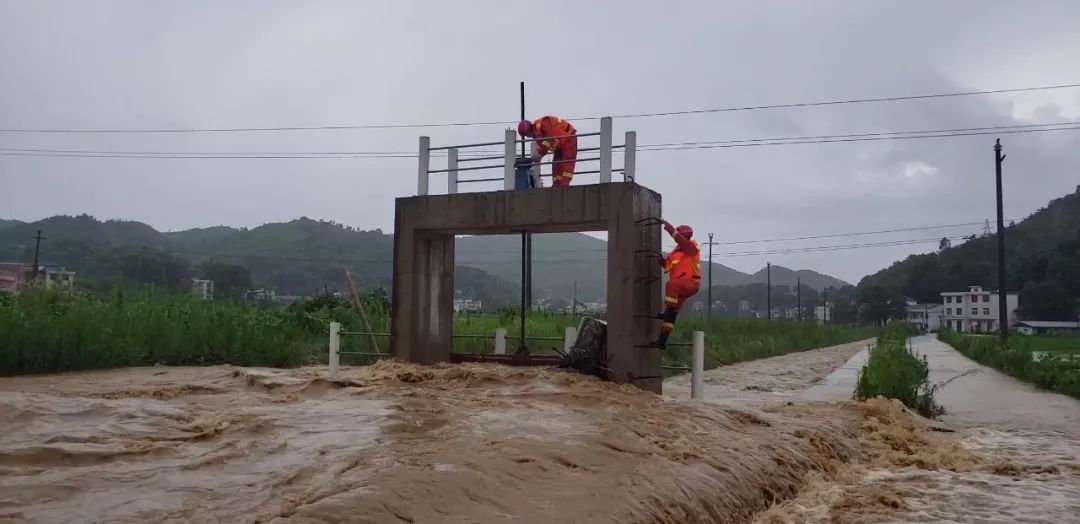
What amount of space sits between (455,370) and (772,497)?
612 centimetres

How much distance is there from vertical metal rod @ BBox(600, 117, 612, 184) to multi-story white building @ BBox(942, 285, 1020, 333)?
87454 mm

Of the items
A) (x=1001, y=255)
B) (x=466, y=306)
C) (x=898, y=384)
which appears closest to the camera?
(x=898, y=384)

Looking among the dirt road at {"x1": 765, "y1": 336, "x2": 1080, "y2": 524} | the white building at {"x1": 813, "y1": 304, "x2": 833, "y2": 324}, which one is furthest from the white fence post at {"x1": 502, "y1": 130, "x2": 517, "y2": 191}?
the white building at {"x1": 813, "y1": 304, "x2": 833, "y2": 324}

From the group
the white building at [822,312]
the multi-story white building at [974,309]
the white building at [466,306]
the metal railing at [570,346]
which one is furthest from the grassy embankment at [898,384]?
the white building at [822,312]

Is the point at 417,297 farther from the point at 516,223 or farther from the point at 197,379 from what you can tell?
the point at 197,379

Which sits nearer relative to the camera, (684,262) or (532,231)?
(684,262)

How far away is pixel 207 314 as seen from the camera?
19172mm

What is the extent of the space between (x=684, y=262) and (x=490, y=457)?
632cm

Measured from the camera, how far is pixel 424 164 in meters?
14.2

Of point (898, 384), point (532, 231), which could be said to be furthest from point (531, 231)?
point (898, 384)

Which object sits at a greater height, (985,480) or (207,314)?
(207,314)

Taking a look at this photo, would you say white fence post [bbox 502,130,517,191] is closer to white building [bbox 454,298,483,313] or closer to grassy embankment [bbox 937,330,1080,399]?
grassy embankment [bbox 937,330,1080,399]

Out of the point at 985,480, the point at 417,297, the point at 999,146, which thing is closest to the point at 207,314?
the point at 417,297

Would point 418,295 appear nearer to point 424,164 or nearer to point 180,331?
point 424,164
